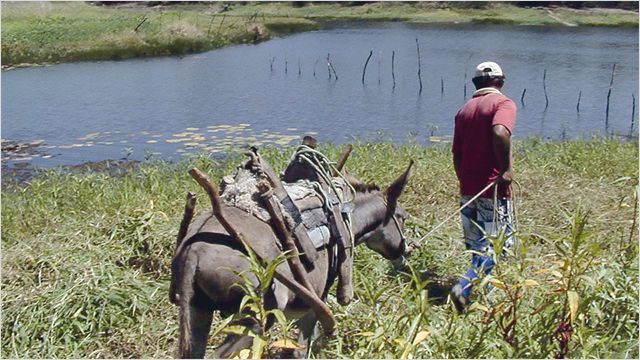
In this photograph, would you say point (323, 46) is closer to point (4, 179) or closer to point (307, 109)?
point (307, 109)

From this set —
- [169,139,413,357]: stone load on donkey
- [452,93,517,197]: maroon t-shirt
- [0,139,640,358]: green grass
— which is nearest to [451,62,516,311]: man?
[452,93,517,197]: maroon t-shirt

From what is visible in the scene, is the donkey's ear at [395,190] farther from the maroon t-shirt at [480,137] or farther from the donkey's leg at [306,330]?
the donkey's leg at [306,330]

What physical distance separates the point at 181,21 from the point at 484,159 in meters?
32.2

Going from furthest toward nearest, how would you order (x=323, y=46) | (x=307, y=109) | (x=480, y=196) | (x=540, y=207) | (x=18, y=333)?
(x=323, y=46)
(x=307, y=109)
(x=540, y=207)
(x=480, y=196)
(x=18, y=333)

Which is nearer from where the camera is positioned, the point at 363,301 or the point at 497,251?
the point at 497,251

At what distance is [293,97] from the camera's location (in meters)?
22.4

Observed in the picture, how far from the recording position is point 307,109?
2028 cm

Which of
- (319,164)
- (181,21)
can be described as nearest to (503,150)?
(319,164)

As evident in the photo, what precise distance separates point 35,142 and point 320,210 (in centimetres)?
1409

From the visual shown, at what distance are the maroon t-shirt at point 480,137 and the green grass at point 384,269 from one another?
72cm

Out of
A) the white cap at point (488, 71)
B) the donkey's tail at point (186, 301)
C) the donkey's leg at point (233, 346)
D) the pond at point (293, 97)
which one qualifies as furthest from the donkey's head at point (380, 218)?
the pond at point (293, 97)

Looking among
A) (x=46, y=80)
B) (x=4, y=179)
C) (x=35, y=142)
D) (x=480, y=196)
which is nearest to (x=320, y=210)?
(x=480, y=196)

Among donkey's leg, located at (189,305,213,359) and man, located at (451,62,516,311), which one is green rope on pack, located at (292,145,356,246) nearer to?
donkey's leg, located at (189,305,213,359)

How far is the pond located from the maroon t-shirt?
683cm
